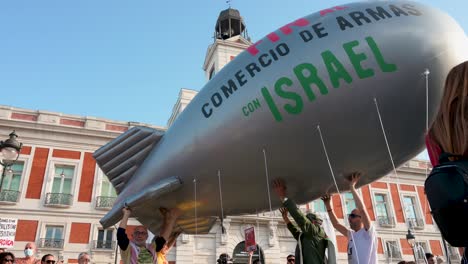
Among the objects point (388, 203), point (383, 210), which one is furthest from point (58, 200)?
point (388, 203)

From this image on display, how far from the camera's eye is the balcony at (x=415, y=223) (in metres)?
27.8

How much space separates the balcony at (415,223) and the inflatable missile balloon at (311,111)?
25959 millimetres

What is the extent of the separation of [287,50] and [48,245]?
19386 millimetres

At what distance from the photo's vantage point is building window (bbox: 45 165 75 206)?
66.2 ft

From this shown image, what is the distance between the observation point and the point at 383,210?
28391 mm

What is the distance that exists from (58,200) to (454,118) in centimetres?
2213

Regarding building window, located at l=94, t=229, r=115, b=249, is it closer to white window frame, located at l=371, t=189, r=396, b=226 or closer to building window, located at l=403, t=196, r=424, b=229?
white window frame, located at l=371, t=189, r=396, b=226

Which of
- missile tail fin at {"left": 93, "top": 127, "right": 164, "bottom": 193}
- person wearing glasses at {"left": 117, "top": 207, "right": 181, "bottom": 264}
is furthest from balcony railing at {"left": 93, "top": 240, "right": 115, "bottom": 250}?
person wearing glasses at {"left": 117, "top": 207, "right": 181, "bottom": 264}

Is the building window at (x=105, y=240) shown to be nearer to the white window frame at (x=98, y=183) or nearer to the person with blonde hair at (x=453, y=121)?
the white window frame at (x=98, y=183)

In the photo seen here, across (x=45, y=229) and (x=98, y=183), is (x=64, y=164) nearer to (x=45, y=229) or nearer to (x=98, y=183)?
(x=98, y=183)

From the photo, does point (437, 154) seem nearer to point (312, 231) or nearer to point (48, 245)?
point (312, 231)

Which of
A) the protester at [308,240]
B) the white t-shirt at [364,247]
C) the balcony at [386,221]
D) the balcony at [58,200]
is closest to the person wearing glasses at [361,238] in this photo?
the white t-shirt at [364,247]

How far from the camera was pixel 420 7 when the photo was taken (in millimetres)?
5074

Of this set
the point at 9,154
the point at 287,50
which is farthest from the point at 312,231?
the point at 9,154
